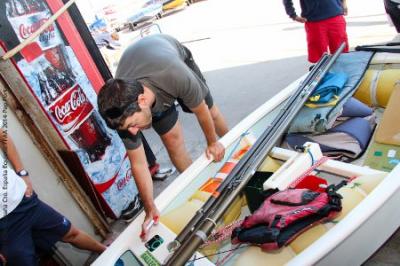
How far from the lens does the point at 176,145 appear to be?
2186 mm

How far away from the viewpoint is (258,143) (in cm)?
173

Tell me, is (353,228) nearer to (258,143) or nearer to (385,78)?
(258,143)

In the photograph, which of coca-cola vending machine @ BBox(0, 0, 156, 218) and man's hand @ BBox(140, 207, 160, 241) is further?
coca-cola vending machine @ BBox(0, 0, 156, 218)

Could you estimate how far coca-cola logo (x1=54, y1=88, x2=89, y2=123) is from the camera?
6.80 feet

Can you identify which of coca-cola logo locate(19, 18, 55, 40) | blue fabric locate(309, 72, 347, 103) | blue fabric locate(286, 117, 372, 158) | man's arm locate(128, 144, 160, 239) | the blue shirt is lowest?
blue fabric locate(286, 117, 372, 158)

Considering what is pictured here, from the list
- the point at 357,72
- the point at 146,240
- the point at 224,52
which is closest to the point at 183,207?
the point at 146,240

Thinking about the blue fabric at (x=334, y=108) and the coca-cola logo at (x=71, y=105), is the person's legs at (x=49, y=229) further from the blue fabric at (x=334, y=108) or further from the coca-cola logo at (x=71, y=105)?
the blue fabric at (x=334, y=108)

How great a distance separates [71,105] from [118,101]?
35.6 inches

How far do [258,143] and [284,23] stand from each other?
152 inches

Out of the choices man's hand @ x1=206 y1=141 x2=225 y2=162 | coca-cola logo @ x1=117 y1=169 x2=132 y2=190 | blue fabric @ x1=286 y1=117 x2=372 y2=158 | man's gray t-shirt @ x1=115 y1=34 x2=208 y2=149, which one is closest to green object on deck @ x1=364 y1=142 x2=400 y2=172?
blue fabric @ x1=286 y1=117 x2=372 y2=158

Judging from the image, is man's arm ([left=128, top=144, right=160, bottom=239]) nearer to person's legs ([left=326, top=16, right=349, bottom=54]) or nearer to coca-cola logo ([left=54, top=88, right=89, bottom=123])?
coca-cola logo ([left=54, top=88, right=89, bottom=123])

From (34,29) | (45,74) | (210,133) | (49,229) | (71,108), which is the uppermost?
(34,29)

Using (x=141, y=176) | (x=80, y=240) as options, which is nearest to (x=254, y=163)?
(x=141, y=176)

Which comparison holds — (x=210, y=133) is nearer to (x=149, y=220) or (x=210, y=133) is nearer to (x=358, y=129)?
(x=149, y=220)
